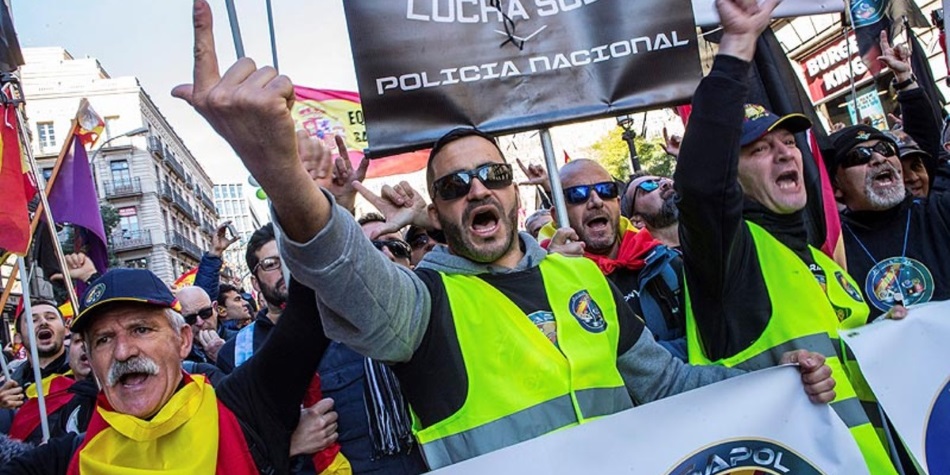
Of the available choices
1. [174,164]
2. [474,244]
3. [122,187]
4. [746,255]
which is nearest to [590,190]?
[746,255]

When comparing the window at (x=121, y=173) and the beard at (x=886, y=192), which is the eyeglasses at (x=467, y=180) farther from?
the window at (x=121, y=173)

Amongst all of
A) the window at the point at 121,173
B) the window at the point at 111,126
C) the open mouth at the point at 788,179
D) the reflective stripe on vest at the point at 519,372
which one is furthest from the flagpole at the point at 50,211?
the window at the point at 111,126

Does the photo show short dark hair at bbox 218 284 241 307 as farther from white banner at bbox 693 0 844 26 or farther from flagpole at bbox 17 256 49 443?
white banner at bbox 693 0 844 26

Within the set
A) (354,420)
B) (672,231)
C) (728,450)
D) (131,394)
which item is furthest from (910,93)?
(131,394)

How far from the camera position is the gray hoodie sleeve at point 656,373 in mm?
2193

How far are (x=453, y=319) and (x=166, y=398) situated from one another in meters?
1.02

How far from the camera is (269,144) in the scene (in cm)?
150

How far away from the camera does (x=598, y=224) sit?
3.65 metres

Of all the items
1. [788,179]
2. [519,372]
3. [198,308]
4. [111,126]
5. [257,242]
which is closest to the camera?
[519,372]

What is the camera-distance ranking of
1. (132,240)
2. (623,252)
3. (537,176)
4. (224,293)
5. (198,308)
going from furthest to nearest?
(132,240) < (224,293) < (198,308) < (537,176) < (623,252)

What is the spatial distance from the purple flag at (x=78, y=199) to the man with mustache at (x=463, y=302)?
4.00 metres

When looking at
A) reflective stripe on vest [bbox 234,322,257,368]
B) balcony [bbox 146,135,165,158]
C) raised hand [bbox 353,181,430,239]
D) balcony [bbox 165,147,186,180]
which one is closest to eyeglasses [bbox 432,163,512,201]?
raised hand [bbox 353,181,430,239]

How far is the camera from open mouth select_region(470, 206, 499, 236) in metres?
2.17

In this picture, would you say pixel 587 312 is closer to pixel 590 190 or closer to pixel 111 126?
pixel 590 190
